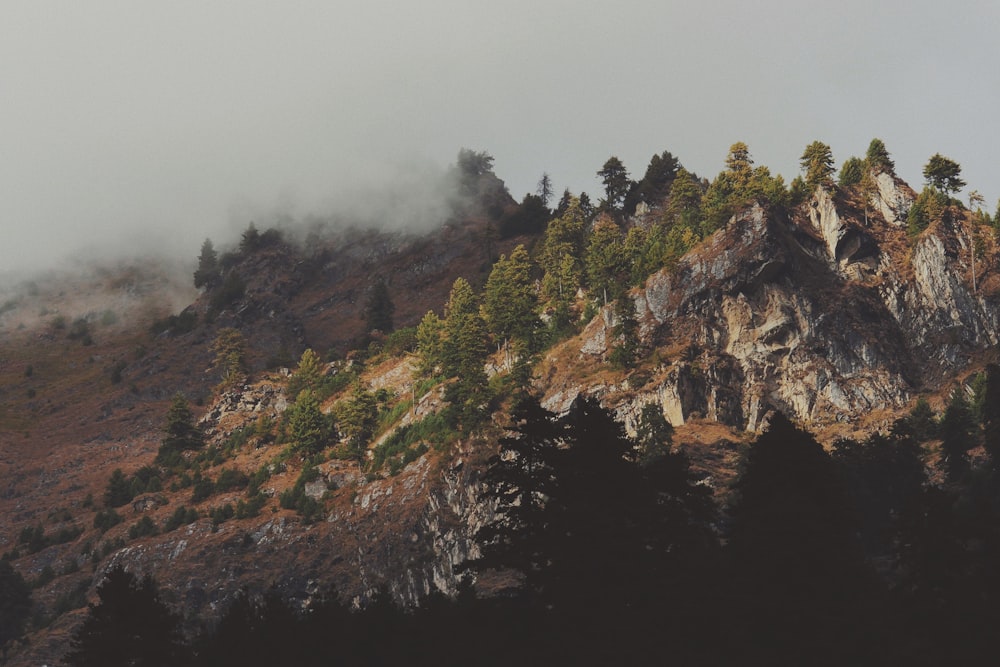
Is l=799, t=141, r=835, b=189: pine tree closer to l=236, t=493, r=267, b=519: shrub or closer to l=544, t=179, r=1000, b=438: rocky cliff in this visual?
l=544, t=179, r=1000, b=438: rocky cliff

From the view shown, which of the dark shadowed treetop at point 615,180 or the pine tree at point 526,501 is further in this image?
the dark shadowed treetop at point 615,180

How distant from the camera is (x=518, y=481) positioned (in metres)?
29.6

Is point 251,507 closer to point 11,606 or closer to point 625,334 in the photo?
point 11,606

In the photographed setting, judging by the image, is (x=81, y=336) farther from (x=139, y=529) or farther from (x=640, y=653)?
(x=640, y=653)

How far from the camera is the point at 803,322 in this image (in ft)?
291

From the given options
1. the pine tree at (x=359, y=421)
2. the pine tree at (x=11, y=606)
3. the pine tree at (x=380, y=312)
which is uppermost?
the pine tree at (x=380, y=312)

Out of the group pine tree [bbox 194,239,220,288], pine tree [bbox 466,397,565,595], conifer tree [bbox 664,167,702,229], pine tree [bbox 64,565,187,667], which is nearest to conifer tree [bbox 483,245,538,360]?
conifer tree [bbox 664,167,702,229]

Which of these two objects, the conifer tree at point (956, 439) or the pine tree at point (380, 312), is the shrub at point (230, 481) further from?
the conifer tree at point (956, 439)

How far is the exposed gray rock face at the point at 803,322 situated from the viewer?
8362 centimetres

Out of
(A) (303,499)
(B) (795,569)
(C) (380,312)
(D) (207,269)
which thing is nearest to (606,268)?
(A) (303,499)

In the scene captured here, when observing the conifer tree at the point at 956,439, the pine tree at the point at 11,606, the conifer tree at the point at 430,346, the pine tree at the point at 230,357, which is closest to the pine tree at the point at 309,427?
the conifer tree at the point at 430,346

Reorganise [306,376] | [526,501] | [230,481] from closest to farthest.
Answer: [526,501] → [230,481] → [306,376]

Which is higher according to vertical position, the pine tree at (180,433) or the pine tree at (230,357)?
the pine tree at (230,357)

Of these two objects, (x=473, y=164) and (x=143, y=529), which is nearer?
(x=143, y=529)
